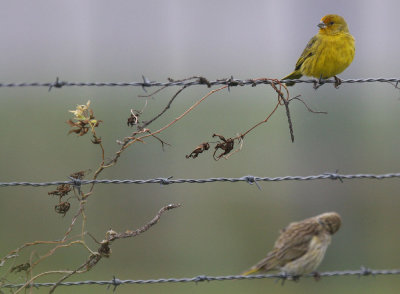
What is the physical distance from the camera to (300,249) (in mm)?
6375

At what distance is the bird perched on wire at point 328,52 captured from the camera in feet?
25.0

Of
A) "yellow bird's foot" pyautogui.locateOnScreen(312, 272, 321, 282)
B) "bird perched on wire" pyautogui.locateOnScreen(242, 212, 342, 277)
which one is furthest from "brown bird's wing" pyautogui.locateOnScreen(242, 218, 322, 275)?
"yellow bird's foot" pyautogui.locateOnScreen(312, 272, 321, 282)

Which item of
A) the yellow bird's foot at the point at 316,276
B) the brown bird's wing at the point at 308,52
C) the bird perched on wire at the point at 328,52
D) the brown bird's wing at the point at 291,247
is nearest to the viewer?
the yellow bird's foot at the point at 316,276

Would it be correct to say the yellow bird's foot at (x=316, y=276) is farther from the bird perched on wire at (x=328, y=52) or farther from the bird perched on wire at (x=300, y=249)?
the bird perched on wire at (x=328, y=52)

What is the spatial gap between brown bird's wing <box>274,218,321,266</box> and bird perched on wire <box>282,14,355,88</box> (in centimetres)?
168

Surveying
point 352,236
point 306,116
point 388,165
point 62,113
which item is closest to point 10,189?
point 62,113

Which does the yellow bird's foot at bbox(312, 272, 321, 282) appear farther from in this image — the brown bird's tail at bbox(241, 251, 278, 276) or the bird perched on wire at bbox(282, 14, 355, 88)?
the bird perched on wire at bbox(282, 14, 355, 88)

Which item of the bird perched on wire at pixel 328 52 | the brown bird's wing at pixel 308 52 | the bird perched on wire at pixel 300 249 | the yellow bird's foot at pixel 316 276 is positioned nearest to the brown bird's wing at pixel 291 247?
the bird perched on wire at pixel 300 249

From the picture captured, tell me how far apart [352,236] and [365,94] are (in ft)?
32.4

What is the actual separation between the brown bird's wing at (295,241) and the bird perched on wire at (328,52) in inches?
66.3

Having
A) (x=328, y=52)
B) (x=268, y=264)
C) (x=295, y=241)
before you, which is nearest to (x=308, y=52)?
(x=328, y=52)

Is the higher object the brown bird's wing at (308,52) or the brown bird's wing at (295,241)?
the brown bird's wing at (308,52)

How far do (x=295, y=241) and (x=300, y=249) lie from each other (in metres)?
0.07

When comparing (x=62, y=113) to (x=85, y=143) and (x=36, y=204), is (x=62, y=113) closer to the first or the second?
(x=85, y=143)
